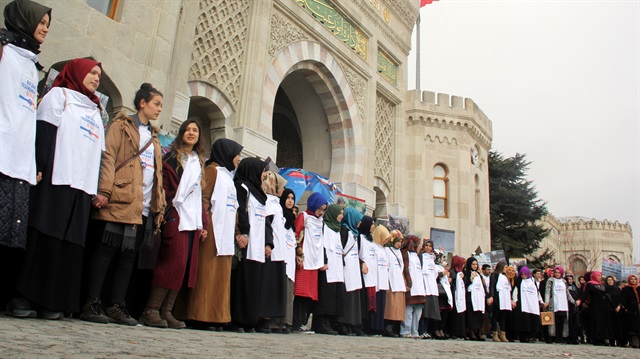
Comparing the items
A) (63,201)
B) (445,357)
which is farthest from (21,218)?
(445,357)

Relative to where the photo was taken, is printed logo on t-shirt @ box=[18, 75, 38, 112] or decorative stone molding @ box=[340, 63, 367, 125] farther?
decorative stone molding @ box=[340, 63, 367, 125]

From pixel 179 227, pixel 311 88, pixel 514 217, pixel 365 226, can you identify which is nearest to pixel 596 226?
pixel 514 217

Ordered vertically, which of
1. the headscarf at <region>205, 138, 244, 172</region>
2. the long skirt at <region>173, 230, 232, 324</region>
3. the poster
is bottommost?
the long skirt at <region>173, 230, 232, 324</region>

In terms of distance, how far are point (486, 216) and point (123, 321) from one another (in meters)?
16.6

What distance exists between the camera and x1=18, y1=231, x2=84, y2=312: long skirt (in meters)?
3.04

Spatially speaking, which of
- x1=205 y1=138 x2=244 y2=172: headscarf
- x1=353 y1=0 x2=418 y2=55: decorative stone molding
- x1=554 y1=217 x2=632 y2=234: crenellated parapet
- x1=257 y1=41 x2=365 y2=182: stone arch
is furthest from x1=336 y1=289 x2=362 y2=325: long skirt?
x1=554 y1=217 x2=632 y2=234: crenellated parapet

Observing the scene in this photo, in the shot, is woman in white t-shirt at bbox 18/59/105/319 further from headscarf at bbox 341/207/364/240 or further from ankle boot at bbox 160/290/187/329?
headscarf at bbox 341/207/364/240

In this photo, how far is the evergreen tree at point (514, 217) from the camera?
2252 cm

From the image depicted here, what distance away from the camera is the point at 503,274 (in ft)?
31.1

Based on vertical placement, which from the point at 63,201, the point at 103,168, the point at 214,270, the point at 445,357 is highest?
the point at 103,168

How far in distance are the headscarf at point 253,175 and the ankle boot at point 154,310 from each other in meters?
1.45

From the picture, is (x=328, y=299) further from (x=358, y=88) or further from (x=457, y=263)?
(x=358, y=88)

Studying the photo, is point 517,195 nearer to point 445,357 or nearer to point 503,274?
point 503,274

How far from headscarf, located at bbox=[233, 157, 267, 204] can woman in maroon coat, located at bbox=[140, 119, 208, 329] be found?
29.3 inches
